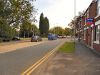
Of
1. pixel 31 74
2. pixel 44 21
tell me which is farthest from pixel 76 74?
pixel 44 21

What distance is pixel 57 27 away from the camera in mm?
182625

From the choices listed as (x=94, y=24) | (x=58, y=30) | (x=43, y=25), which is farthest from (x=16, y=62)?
(x=58, y=30)

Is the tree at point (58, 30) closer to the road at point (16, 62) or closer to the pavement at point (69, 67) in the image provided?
the road at point (16, 62)

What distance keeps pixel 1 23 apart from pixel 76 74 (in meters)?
24.3

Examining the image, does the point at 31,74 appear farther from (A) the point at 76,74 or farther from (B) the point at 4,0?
(B) the point at 4,0

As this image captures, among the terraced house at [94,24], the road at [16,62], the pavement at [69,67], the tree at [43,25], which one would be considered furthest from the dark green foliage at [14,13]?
the tree at [43,25]

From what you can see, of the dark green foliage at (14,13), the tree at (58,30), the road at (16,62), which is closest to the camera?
the road at (16,62)

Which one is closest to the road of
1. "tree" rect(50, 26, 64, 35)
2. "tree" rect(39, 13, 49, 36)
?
"tree" rect(39, 13, 49, 36)

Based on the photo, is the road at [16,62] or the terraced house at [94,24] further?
the terraced house at [94,24]

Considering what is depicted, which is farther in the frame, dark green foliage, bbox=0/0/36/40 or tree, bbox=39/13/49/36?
tree, bbox=39/13/49/36

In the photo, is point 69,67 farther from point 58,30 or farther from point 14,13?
point 58,30

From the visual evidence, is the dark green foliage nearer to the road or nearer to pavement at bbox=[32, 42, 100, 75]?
the road

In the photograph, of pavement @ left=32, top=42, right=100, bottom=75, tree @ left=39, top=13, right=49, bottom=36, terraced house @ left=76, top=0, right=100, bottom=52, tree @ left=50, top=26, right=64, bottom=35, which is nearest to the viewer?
pavement @ left=32, top=42, right=100, bottom=75

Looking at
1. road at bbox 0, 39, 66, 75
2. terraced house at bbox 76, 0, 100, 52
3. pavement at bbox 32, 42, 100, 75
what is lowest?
pavement at bbox 32, 42, 100, 75
